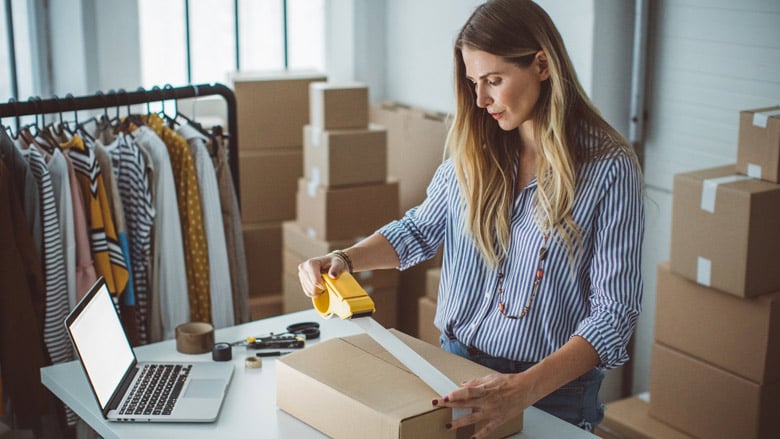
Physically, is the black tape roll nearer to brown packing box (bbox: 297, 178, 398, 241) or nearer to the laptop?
the laptop

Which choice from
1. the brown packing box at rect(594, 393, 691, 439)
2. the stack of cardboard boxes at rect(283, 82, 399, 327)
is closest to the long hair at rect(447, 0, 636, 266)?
the brown packing box at rect(594, 393, 691, 439)

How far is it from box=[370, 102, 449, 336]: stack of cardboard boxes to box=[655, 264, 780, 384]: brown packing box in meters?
1.26

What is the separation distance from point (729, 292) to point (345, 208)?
162 centimetres

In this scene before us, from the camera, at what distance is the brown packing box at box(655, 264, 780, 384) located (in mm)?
2547

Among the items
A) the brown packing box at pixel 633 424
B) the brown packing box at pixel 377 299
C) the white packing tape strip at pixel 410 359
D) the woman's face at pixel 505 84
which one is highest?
the woman's face at pixel 505 84

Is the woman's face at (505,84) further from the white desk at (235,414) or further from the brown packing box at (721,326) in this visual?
the brown packing box at (721,326)

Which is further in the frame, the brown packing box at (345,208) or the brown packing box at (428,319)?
the brown packing box at (345,208)

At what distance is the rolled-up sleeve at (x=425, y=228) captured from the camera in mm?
2041

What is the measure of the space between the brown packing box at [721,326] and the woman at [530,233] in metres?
0.89

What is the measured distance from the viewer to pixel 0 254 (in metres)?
2.29

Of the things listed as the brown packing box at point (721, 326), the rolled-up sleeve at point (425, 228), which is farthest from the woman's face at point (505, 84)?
the brown packing box at point (721, 326)

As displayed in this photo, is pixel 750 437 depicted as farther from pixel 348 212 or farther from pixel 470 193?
pixel 348 212

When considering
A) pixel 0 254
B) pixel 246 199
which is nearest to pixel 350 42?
pixel 246 199

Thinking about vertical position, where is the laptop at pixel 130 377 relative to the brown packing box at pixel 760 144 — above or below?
below
